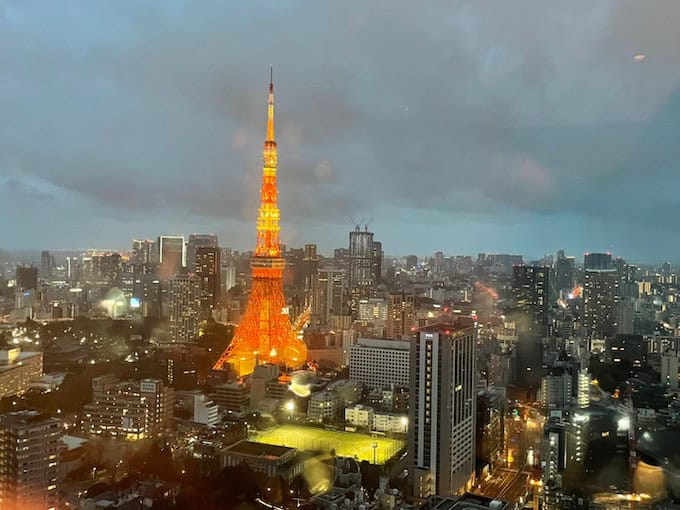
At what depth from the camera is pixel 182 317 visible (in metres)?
8.86

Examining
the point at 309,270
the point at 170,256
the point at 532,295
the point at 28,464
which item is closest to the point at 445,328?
the point at 532,295

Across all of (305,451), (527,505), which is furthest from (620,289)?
(305,451)

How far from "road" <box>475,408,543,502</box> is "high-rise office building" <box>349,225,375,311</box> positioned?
2.40 metres

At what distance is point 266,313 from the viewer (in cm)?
850

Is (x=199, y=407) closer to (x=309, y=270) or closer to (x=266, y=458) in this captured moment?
(x=266, y=458)

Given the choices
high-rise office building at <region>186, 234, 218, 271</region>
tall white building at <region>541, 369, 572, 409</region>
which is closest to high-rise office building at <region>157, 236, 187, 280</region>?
Result: high-rise office building at <region>186, 234, 218, 271</region>

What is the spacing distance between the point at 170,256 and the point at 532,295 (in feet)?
14.4

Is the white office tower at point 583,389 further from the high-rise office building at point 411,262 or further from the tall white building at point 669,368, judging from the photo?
the high-rise office building at point 411,262

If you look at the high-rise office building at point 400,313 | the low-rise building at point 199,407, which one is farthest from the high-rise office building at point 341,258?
the low-rise building at point 199,407

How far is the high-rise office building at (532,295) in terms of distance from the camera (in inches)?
235

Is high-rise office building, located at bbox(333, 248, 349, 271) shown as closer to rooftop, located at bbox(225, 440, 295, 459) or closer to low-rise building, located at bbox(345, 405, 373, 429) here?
low-rise building, located at bbox(345, 405, 373, 429)

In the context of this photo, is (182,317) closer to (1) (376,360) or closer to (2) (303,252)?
(2) (303,252)

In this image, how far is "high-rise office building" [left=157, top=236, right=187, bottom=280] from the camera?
7595 mm

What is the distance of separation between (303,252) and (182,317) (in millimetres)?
2073
